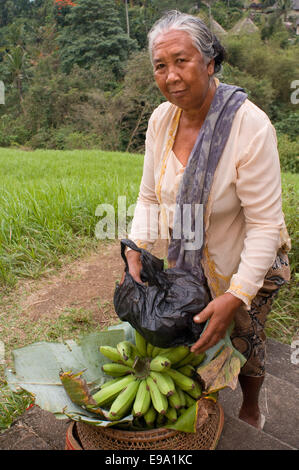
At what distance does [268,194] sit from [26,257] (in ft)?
8.97

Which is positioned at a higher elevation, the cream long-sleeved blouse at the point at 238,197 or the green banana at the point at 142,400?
the cream long-sleeved blouse at the point at 238,197

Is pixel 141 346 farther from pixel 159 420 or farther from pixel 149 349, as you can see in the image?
pixel 159 420

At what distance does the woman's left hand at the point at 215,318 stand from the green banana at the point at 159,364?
11cm

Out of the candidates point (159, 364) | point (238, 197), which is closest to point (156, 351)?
point (159, 364)

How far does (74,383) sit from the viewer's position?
4.86ft

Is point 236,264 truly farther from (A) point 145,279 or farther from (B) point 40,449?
(B) point 40,449

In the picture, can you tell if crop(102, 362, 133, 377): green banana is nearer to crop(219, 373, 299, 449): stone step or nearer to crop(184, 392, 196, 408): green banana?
crop(184, 392, 196, 408): green banana

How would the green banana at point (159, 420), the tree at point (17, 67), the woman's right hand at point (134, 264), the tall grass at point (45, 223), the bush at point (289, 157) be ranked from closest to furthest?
the green banana at point (159, 420) → the woman's right hand at point (134, 264) → the tall grass at point (45, 223) → the bush at point (289, 157) → the tree at point (17, 67)

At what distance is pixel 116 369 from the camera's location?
1.71m

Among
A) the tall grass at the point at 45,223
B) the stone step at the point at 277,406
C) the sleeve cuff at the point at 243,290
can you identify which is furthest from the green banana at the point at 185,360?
the tall grass at the point at 45,223

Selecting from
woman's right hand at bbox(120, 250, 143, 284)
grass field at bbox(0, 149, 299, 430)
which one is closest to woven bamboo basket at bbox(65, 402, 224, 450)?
woman's right hand at bbox(120, 250, 143, 284)

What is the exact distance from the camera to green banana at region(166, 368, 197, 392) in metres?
1.61

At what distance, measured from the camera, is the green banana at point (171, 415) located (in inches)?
60.1

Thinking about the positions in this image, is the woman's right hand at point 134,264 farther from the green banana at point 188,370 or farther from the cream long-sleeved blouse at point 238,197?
the green banana at point 188,370
